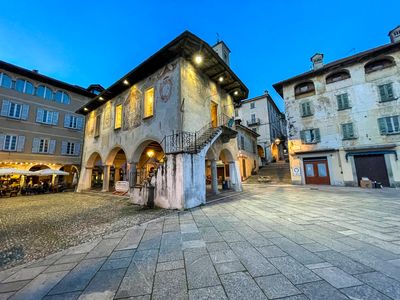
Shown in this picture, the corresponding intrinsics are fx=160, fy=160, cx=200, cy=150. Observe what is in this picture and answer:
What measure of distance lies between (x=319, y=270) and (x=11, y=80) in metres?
27.0

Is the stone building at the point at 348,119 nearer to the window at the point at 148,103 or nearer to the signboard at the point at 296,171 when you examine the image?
the signboard at the point at 296,171

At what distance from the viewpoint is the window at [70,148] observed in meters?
19.4

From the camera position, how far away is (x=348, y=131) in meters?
15.2

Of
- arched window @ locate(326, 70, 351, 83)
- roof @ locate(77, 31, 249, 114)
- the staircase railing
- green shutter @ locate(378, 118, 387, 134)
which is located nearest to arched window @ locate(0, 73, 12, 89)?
roof @ locate(77, 31, 249, 114)

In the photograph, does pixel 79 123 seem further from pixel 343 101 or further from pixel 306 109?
pixel 343 101

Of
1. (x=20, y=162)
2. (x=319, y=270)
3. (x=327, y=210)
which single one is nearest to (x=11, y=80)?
(x=20, y=162)

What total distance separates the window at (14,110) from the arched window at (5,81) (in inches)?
65.6

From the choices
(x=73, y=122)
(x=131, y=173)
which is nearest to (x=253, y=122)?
(x=131, y=173)

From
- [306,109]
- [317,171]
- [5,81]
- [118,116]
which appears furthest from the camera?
[306,109]

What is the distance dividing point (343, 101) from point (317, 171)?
23.9 ft

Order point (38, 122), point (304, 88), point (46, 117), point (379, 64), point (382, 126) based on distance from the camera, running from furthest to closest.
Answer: point (46, 117), point (304, 88), point (38, 122), point (379, 64), point (382, 126)

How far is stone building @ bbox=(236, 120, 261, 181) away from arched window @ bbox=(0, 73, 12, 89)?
24625 millimetres

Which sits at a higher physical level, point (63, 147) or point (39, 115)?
point (39, 115)

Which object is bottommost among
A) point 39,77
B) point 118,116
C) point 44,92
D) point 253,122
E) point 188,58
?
point 118,116
